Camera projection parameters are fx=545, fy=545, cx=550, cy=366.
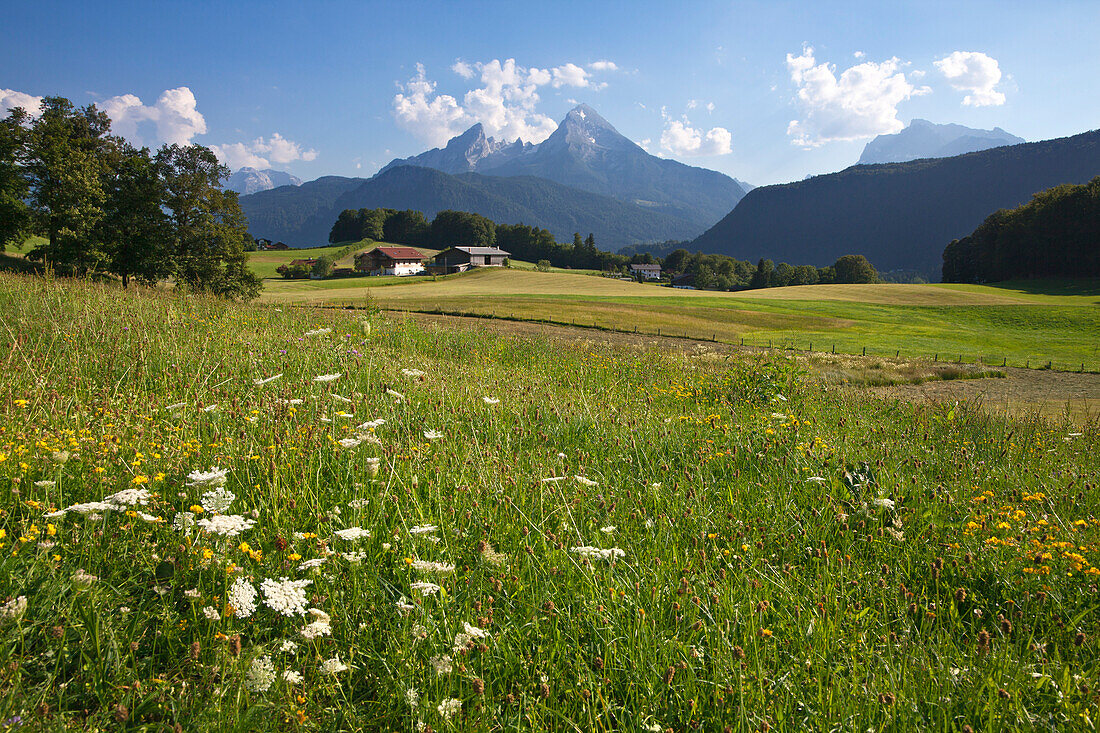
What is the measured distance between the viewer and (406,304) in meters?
53.0

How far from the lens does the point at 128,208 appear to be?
35.4 meters

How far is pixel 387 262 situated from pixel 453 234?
41.6m

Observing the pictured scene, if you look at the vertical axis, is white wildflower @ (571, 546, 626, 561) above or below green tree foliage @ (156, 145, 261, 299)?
below

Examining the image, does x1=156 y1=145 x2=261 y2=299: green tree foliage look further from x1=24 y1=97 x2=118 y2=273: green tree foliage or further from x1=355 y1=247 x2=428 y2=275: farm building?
x1=355 y1=247 x2=428 y2=275: farm building

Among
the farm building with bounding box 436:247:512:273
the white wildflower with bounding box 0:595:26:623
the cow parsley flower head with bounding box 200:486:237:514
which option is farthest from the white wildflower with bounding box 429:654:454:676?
the farm building with bounding box 436:247:512:273

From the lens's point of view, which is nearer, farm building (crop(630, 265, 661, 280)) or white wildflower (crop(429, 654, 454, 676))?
white wildflower (crop(429, 654, 454, 676))

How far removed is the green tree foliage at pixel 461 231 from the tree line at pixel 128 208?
377 feet

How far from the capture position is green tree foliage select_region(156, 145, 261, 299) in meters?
35.5

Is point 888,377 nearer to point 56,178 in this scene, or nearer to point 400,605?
point 400,605

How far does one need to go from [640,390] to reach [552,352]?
6.19 metres

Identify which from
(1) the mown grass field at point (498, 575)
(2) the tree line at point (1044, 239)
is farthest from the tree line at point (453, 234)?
(1) the mown grass field at point (498, 575)

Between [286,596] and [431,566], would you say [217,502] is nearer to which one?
[286,596]

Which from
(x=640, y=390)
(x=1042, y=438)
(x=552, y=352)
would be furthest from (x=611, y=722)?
(x=552, y=352)

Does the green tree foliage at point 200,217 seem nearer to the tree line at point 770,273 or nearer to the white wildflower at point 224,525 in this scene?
the white wildflower at point 224,525
